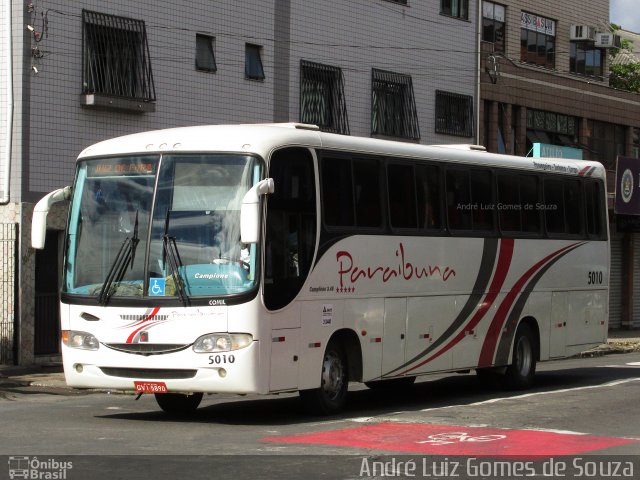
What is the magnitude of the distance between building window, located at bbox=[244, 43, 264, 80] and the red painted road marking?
14.0 meters

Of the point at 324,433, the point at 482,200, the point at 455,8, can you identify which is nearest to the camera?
the point at 324,433

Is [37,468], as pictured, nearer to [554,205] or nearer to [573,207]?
[554,205]

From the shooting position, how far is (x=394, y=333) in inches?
631

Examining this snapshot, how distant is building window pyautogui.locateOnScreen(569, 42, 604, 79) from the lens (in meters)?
41.3

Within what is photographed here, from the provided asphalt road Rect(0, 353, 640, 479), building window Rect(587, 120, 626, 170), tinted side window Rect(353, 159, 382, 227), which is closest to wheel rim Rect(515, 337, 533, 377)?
asphalt road Rect(0, 353, 640, 479)

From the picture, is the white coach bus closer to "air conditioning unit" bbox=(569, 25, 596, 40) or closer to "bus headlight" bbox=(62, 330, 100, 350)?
"bus headlight" bbox=(62, 330, 100, 350)

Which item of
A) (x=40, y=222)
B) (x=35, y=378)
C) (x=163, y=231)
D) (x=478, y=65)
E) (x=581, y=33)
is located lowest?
(x=35, y=378)

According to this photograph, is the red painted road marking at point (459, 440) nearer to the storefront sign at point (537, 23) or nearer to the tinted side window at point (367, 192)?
the tinted side window at point (367, 192)

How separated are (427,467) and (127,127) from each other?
1426 centimetres

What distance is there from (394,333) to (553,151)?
64.4 feet

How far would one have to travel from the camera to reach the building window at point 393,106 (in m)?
29.6

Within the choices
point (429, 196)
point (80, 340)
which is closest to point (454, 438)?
point (80, 340)

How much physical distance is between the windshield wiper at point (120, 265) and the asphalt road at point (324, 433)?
143 centimetres

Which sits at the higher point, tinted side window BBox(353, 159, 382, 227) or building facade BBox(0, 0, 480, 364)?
building facade BBox(0, 0, 480, 364)
